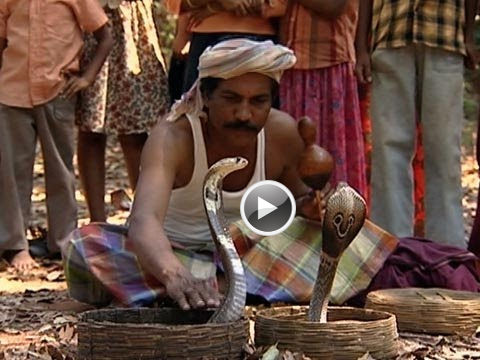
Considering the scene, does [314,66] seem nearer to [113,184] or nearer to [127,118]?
[127,118]

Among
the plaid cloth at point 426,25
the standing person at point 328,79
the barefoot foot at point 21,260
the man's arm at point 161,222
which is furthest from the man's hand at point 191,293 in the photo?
the barefoot foot at point 21,260

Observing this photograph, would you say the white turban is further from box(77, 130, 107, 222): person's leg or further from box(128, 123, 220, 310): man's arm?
box(77, 130, 107, 222): person's leg

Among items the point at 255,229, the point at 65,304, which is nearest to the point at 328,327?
the point at 255,229

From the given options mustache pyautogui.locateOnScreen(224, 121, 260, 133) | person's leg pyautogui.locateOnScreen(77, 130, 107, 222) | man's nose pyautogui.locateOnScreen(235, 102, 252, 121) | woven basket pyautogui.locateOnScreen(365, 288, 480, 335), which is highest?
man's nose pyautogui.locateOnScreen(235, 102, 252, 121)

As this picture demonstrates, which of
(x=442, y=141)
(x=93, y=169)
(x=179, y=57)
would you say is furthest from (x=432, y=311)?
(x=93, y=169)

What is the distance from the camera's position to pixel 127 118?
6566 millimetres

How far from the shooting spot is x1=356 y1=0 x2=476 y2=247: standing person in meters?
5.82

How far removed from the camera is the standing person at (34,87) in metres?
6.20

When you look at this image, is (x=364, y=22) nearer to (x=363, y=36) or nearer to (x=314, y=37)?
(x=363, y=36)

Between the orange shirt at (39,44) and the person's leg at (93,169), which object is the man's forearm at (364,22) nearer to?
the orange shirt at (39,44)

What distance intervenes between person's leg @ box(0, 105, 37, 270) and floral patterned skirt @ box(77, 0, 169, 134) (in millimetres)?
358

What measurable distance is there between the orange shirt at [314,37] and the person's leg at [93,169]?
1342mm

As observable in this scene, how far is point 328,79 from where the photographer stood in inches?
237

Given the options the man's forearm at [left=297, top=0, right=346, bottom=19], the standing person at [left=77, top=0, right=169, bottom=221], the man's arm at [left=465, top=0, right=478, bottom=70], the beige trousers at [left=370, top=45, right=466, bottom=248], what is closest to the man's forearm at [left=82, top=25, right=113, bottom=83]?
the standing person at [left=77, top=0, right=169, bottom=221]
